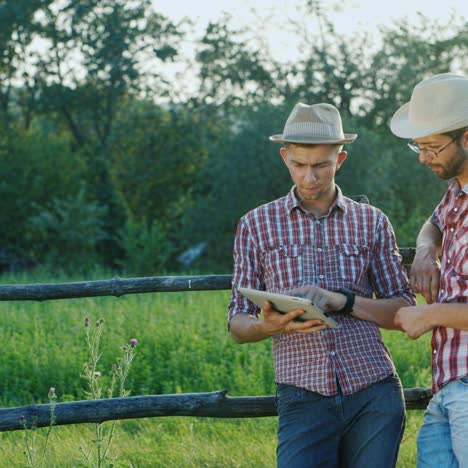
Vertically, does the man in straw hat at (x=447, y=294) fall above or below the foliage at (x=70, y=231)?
above

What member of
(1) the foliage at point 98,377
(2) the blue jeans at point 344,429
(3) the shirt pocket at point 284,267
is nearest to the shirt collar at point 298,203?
(3) the shirt pocket at point 284,267

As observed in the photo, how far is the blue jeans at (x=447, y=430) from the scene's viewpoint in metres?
3.07

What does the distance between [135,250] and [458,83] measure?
22.0 meters

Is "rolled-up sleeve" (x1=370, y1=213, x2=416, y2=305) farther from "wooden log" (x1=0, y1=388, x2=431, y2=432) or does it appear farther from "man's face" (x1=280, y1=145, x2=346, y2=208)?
"wooden log" (x1=0, y1=388, x2=431, y2=432)

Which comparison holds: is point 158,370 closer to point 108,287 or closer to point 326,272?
point 108,287

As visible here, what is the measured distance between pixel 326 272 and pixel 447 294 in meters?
0.55

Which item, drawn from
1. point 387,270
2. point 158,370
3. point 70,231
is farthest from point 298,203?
point 70,231

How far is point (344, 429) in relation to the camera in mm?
3467

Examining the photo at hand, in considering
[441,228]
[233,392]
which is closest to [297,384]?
[441,228]

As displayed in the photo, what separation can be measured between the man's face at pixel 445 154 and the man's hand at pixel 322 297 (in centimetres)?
61

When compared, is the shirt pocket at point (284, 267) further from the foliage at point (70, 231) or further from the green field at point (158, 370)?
the foliage at point (70, 231)

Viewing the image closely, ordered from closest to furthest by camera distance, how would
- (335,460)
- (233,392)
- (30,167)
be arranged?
(335,460), (233,392), (30,167)

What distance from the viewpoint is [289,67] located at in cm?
3092

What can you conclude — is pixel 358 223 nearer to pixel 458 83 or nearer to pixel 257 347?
pixel 458 83
